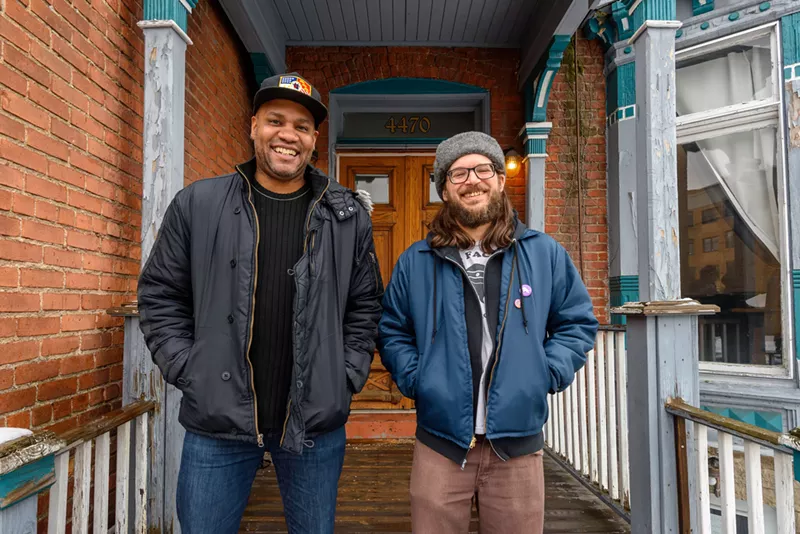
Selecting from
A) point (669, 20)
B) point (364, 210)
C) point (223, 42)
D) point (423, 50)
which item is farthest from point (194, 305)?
point (423, 50)

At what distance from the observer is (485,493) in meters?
1.56

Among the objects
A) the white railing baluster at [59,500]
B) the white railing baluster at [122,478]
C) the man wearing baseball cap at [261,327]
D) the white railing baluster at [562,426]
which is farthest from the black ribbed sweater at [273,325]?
the white railing baluster at [562,426]

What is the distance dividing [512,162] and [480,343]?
3258 mm

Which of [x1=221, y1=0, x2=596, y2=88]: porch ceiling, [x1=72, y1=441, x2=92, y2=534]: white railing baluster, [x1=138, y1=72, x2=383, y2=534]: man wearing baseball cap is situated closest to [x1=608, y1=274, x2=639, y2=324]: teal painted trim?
[x1=221, y1=0, x2=596, y2=88]: porch ceiling

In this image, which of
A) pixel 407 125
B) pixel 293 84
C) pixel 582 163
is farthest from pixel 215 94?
pixel 582 163

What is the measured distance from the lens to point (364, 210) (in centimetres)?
173

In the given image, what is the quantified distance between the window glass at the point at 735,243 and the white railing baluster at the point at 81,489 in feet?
13.4

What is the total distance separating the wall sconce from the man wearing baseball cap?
3.17 metres

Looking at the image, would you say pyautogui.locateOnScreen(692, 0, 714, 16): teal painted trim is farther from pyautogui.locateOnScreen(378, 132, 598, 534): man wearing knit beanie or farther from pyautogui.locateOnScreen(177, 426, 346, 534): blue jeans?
pyautogui.locateOnScreen(177, 426, 346, 534): blue jeans

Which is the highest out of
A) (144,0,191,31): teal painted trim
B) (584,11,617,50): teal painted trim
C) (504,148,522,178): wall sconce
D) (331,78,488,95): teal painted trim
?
(584,11,617,50): teal painted trim

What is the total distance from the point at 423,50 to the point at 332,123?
1.08 metres

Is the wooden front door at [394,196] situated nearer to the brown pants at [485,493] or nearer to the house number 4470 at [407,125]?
the house number 4470 at [407,125]

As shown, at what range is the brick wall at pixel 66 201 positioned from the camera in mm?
1662

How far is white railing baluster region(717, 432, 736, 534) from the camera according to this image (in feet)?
5.74
